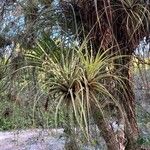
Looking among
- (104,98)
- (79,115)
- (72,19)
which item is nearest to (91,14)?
(72,19)

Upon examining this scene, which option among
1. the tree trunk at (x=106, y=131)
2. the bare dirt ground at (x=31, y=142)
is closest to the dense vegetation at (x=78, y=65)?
the tree trunk at (x=106, y=131)

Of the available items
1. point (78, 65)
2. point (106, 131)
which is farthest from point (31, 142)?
point (78, 65)

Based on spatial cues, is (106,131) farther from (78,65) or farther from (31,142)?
(31,142)

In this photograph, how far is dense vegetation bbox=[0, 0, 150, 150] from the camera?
6.89 feet

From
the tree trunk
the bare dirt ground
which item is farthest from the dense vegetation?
the bare dirt ground

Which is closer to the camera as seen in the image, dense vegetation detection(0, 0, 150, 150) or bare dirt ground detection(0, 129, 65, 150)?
dense vegetation detection(0, 0, 150, 150)

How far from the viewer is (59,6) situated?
255 centimetres

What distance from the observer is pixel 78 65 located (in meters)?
2.12

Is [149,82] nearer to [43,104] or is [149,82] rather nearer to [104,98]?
[104,98]

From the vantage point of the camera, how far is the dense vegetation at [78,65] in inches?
82.7

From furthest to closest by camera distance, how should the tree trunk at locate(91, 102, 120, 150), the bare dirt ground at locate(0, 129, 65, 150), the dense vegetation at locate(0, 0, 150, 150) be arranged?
the bare dirt ground at locate(0, 129, 65, 150), the tree trunk at locate(91, 102, 120, 150), the dense vegetation at locate(0, 0, 150, 150)

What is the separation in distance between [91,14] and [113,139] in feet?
2.49

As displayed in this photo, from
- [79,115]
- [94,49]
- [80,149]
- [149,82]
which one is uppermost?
[94,49]

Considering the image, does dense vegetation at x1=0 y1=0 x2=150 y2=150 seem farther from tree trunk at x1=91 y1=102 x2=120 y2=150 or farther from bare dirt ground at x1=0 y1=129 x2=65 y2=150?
bare dirt ground at x1=0 y1=129 x2=65 y2=150
